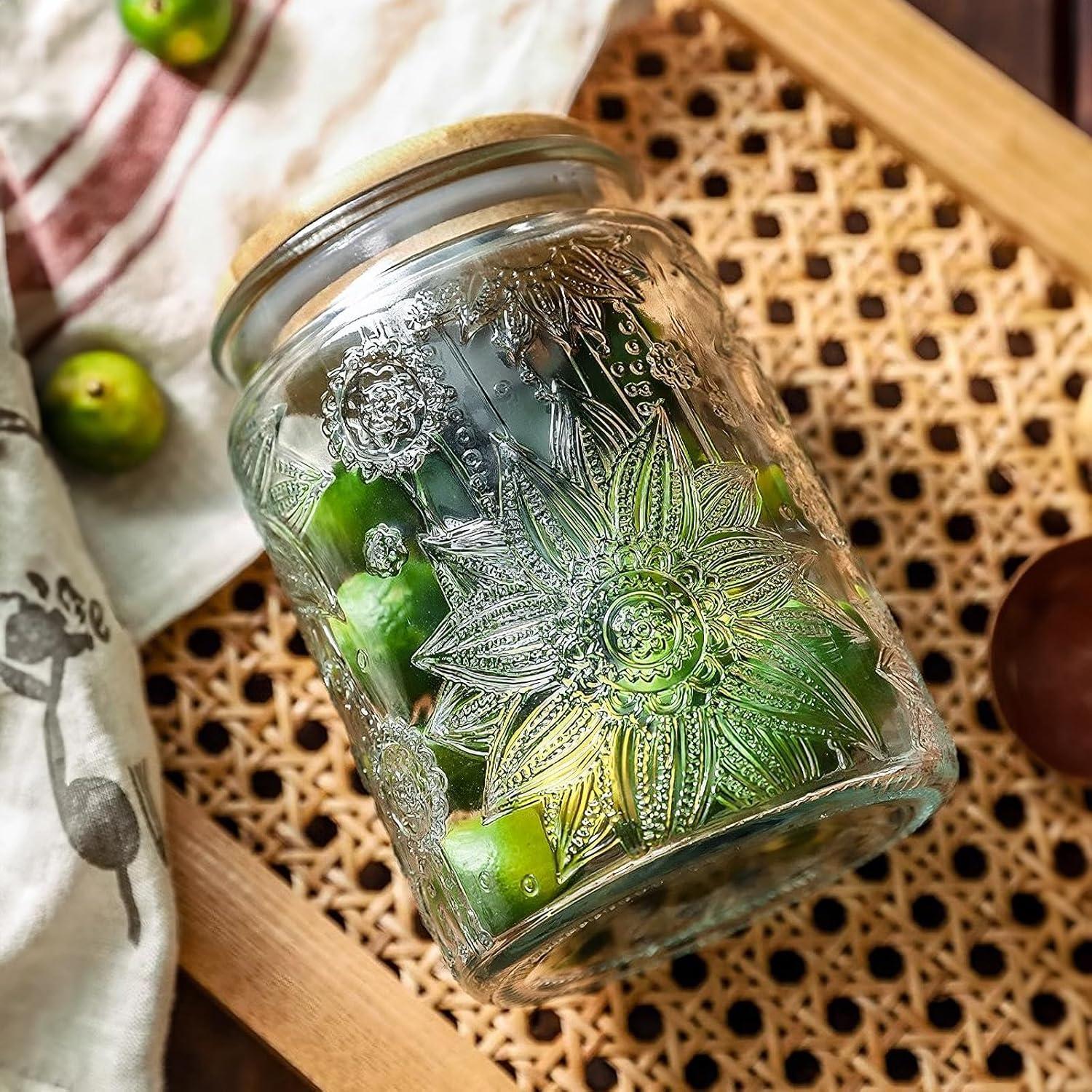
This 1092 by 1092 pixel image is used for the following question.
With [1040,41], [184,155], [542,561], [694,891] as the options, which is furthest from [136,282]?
[1040,41]

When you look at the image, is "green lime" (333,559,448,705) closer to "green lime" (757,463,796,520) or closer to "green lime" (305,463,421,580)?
"green lime" (305,463,421,580)

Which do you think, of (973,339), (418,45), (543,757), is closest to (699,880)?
(543,757)

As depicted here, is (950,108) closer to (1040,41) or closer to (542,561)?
(1040,41)

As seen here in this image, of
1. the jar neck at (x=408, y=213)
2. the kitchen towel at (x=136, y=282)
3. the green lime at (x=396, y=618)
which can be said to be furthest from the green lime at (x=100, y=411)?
the green lime at (x=396, y=618)

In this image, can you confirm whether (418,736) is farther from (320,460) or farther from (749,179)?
(749,179)

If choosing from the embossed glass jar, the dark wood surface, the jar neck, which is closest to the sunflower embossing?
the embossed glass jar

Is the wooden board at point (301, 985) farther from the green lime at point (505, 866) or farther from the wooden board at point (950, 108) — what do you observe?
the wooden board at point (950, 108)
